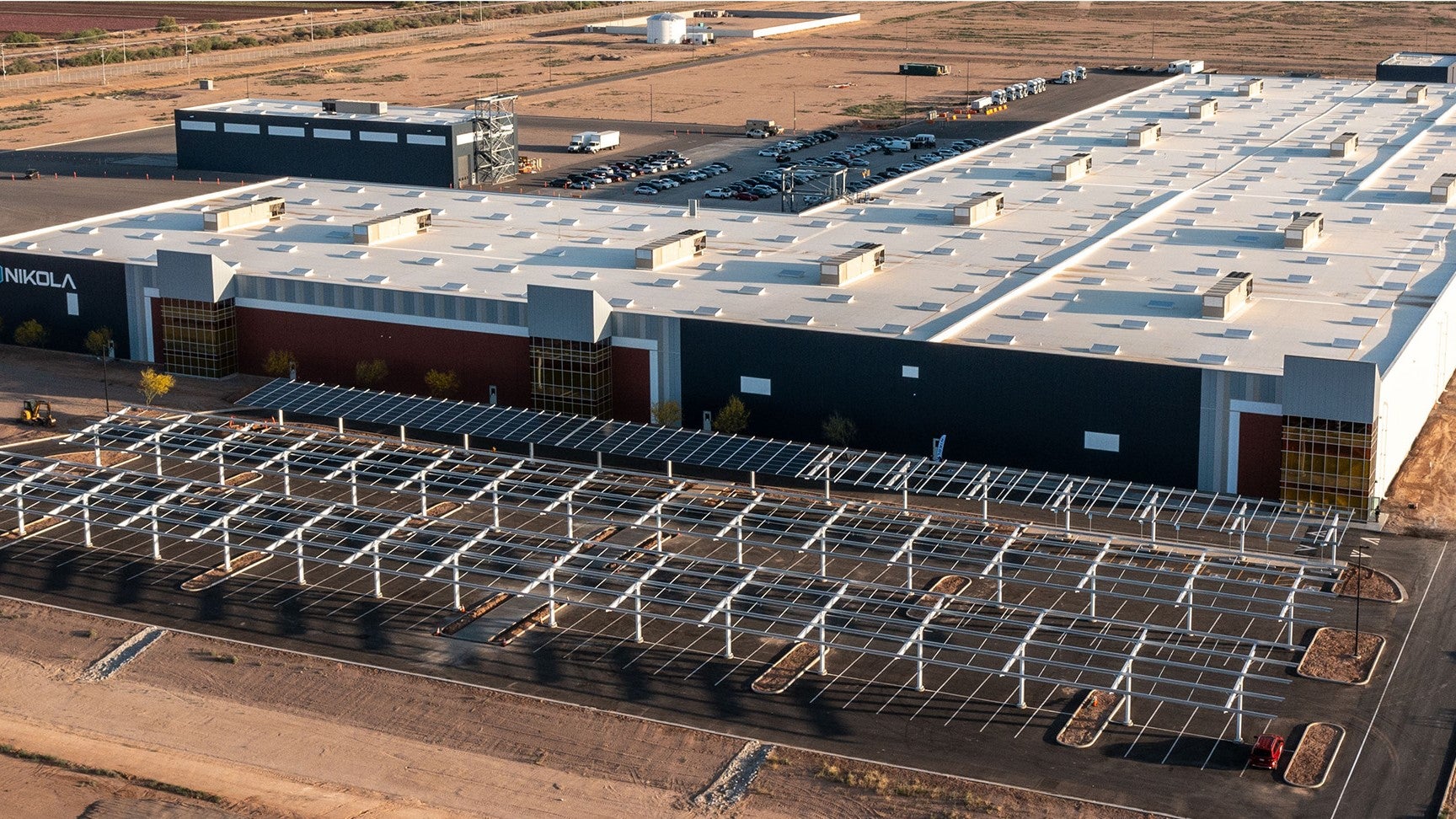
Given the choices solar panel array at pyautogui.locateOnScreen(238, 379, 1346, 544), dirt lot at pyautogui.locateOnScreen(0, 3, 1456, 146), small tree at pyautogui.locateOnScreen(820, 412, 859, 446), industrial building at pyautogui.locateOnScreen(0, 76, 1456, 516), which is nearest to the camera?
solar panel array at pyautogui.locateOnScreen(238, 379, 1346, 544)

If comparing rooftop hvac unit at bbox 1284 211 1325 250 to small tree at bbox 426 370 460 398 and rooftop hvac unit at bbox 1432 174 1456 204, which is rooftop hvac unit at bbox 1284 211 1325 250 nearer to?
rooftop hvac unit at bbox 1432 174 1456 204

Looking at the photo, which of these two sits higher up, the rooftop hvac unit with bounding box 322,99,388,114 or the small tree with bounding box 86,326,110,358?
the rooftop hvac unit with bounding box 322,99,388,114

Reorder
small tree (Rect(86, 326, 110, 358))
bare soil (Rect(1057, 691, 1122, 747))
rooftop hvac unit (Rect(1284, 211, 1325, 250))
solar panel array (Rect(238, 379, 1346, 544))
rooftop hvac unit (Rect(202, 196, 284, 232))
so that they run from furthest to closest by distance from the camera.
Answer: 1. rooftop hvac unit (Rect(202, 196, 284, 232))
2. rooftop hvac unit (Rect(1284, 211, 1325, 250))
3. small tree (Rect(86, 326, 110, 358))
4. solar panel array (Rect(238, 379, 1346, 544))
5. bare soil (Rect(1057, 691, 1122, 747))

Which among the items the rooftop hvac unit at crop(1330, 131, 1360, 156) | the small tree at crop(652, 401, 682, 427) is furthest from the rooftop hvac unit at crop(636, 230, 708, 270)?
the rooftop hvac unit at crop(1330, 131, 1360, 156)

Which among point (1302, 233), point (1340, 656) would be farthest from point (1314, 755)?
point (1302, 233)

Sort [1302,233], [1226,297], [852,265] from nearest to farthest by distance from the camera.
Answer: [1226,297] → [852,265] → [1302,233]

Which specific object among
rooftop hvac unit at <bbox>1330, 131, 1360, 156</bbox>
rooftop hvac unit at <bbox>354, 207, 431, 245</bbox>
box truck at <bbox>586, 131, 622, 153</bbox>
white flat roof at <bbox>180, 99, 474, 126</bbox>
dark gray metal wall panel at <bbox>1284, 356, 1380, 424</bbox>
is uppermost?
white flat roof at <bbox>180, 99, 474, 126</bbox>

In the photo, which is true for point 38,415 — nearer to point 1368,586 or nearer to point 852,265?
point 852,265
